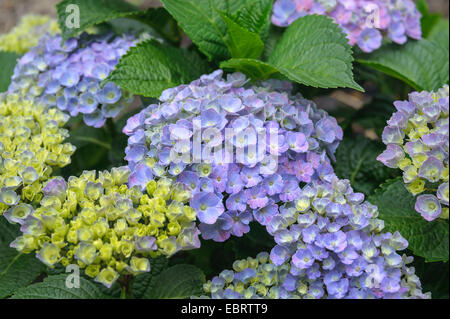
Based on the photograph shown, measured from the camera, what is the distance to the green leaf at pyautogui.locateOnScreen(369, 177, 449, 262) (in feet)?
5.51

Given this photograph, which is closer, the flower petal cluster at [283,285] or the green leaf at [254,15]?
the flower petal cluster at [283,285]

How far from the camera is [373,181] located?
212 cm

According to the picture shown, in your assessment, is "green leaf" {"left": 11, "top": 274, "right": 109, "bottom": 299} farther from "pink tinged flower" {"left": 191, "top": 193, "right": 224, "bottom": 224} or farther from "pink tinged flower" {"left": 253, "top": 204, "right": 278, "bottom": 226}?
"pink tinged flower" {"left": 253, "top": 204, "right": 278, "bottom": 226}

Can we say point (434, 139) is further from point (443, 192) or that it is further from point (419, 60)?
point (419, 60)

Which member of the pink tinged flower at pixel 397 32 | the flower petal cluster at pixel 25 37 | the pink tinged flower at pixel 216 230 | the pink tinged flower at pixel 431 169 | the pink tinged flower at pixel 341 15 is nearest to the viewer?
the pink tinged flower at pixel 431 169

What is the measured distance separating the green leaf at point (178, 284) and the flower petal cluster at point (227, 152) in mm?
145

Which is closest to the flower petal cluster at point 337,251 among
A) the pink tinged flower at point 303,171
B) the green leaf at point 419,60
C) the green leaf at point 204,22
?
the pink tinged flower at point 303,171

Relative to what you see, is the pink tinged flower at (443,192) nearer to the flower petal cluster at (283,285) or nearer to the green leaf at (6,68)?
the flower petal cluster at (283,285)

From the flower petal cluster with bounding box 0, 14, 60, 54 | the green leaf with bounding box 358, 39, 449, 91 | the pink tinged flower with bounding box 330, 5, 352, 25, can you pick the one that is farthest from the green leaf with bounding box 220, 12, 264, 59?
the flower petal cluster with bounding box 0, 14, 60, 54

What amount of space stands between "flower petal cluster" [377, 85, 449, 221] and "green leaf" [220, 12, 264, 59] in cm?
51

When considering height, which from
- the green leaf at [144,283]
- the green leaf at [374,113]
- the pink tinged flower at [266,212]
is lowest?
the green leaf at [374,113]

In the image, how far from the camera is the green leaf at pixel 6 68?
228 cm
